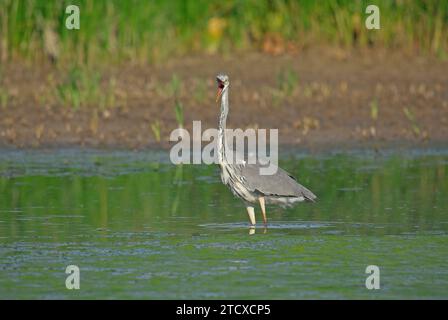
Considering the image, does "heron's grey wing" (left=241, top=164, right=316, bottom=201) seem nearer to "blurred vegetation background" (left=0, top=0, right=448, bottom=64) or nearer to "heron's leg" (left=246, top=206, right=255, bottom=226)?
"heron's leg" (left=246, top=206, right=255, bottom=226)

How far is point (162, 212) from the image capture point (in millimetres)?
10258

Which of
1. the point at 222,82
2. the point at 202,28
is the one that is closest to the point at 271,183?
the point at 222,82

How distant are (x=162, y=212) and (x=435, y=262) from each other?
9.25 ft

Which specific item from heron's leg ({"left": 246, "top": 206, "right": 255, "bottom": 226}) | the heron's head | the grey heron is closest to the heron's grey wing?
the grey heron

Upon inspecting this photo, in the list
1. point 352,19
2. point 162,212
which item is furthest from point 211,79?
point 162,212

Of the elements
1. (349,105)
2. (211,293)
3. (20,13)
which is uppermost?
(20,13)

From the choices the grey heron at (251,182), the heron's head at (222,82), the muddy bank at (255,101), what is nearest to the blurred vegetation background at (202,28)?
the muddy bank at (255,101)

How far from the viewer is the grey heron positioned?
31.4 feet

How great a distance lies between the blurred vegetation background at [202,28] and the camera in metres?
15.9

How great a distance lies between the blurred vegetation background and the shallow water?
314 centimetres

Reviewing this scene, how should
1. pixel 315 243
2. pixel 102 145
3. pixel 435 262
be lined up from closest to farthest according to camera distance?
pixel 435 262, pixel 315 243, pixel 102 145

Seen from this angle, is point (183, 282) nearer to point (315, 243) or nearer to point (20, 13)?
point (315, 243)

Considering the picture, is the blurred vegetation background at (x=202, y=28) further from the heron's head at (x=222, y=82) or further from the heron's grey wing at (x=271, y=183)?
the heron's grey wing at (x=271, y=183)

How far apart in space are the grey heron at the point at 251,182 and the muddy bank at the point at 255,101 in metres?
3.95
